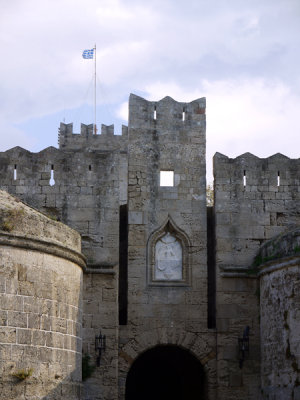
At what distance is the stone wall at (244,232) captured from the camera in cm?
1905

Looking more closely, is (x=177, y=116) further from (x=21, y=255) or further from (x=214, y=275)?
(x=21, y=255)

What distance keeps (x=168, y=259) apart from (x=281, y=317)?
3.25 metres

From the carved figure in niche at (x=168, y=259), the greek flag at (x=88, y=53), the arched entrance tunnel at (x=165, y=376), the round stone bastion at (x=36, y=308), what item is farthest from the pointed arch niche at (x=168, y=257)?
the greek flag at (x=88, y=53)

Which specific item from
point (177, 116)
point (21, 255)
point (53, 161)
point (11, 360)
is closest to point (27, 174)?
point (53, 161)

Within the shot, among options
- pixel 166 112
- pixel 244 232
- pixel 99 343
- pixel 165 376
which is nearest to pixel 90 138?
pixel 165 376

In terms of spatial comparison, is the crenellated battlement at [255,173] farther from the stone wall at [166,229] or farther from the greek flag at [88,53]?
the greek flag at [88,53]

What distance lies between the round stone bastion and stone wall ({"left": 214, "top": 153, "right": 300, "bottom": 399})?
4472 mm

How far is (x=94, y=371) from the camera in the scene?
18.7 meters

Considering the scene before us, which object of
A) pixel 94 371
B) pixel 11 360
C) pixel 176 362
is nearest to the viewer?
pixel 11 360

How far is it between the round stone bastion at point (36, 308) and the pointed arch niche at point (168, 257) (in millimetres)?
3814

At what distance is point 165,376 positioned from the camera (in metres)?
24.8

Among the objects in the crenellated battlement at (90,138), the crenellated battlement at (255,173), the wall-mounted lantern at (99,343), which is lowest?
the wall-mounted lantern at (99,343)

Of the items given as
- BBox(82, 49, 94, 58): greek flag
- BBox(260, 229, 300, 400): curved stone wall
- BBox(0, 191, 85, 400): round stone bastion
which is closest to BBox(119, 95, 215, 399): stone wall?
BBox(260, 229, 300, 400): curved stone wall

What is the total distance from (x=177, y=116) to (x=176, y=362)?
23.2 feet
